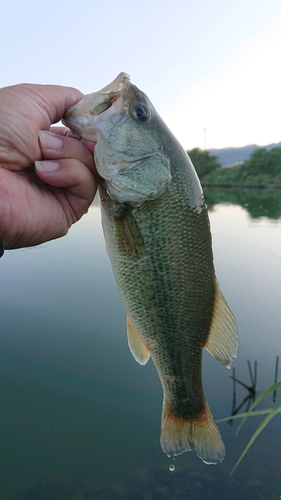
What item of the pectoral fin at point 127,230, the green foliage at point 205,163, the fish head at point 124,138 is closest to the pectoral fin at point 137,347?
the pectoral fin at point 127,230

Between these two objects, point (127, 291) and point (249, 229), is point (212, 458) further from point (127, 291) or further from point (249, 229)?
point (249, 229)

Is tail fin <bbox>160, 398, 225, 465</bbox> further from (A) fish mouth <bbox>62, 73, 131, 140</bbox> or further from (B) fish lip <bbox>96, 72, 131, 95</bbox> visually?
(B) fish lip <bbox>96, 72, 131, 95</bbox>

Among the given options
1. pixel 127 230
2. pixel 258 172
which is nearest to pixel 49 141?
pixel 127 230

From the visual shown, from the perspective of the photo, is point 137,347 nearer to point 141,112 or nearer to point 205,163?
point 141,112

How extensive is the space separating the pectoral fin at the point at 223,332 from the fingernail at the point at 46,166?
4.05 ft

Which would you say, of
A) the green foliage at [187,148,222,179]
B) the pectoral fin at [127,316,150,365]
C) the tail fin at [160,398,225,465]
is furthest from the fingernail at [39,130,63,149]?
the green foliage at [187,148,222,179]

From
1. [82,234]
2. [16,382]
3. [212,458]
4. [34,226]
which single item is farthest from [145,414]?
[82,234]

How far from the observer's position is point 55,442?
9836mm

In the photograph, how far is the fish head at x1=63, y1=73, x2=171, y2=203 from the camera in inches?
81.4

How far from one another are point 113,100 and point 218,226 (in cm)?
3625

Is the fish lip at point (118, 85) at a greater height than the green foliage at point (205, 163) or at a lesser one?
lesser

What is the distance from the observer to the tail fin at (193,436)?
2.41 metres

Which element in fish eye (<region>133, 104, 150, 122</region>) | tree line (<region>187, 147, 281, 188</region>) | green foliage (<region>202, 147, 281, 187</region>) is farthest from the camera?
tree line (<region>187, 147, 281, 188</region>)

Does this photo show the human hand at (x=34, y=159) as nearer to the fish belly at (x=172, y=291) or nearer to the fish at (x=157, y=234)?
the fish at (x=157, y=234)
